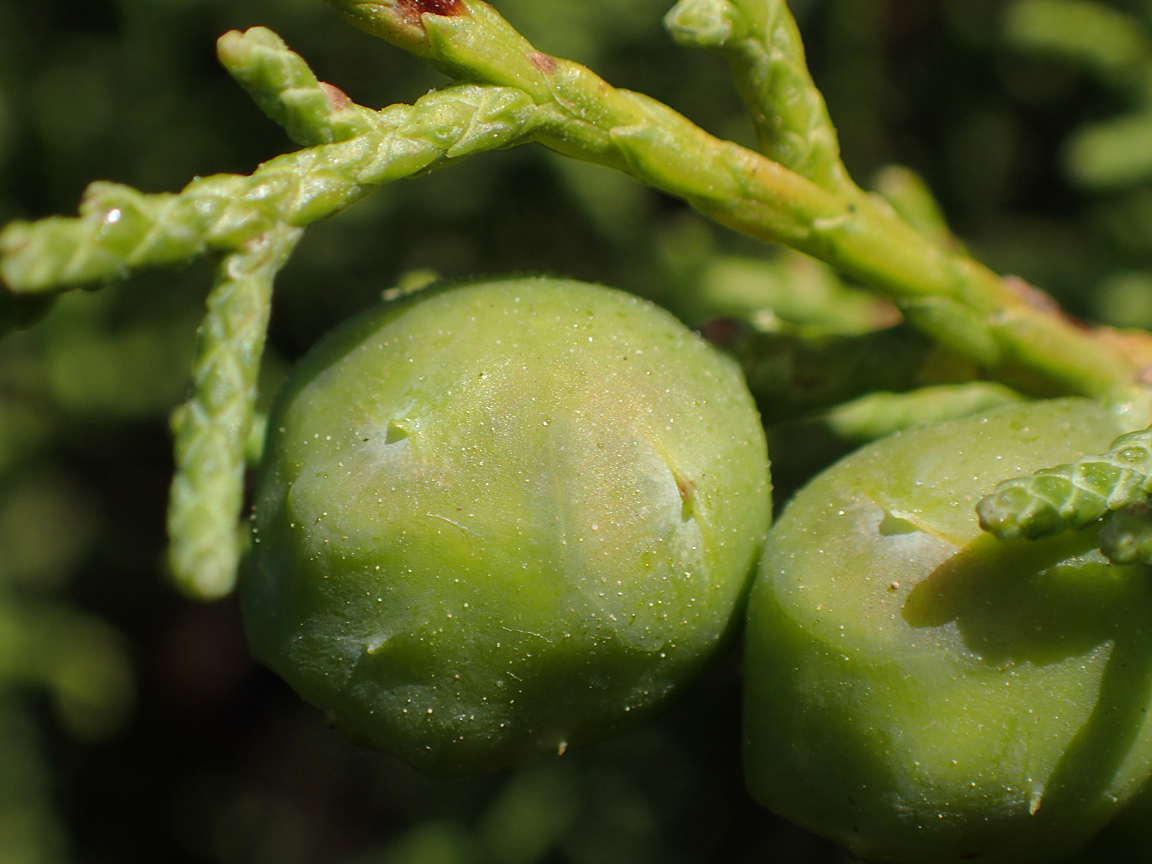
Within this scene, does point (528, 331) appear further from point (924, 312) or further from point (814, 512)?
point (924, 312)

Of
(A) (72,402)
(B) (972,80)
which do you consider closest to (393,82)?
(A) (72,402)

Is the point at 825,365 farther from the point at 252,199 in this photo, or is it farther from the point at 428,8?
the point at 252,199

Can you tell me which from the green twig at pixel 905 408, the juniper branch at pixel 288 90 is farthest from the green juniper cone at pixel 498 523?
the green twig at pixel 905 408

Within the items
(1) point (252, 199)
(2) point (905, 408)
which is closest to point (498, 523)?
(1) point (252, 199)

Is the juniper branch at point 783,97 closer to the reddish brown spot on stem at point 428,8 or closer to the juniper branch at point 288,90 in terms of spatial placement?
the reddish brown spot on stem at point 428,8

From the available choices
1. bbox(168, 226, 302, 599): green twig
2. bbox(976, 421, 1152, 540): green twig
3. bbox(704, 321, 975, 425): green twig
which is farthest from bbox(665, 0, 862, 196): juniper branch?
bbox(168, 226, 302, 599): green twig

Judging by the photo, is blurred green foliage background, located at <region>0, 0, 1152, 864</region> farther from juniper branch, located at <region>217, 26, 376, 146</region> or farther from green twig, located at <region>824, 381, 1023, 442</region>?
juniper branch, located at <region>217, 26, 376, 146</region>

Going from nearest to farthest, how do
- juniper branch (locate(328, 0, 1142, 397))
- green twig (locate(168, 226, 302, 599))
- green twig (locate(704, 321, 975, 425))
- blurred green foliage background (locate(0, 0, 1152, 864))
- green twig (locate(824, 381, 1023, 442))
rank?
1. green twig (locate(168, 226, 302, 599))
2. juniper branch (locate(328, 0, 1142, 397))
3. green twig (locate(704, 321, 975, 425))
4. green twig (locate(824, 381, 1023, 442))
5. blurred green foliage background (locate(0, 0, 1152, 864))
